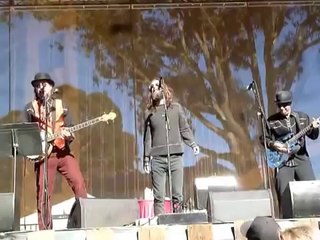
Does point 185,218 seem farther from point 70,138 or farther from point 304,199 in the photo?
point 70,138

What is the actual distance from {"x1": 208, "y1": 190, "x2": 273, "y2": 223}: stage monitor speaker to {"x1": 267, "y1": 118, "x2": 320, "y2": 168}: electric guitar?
110 cm

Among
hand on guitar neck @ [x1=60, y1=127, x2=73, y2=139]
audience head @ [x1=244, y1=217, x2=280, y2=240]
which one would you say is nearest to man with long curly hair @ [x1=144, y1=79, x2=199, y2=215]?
hand on guitar neck @ [x1=60, y1=127, x2=73, y2=139]

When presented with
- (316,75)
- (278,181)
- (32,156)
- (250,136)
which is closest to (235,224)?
(278,181)

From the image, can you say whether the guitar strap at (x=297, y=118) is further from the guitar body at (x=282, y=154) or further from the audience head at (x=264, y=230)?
the audience head at (x=264, y=230)

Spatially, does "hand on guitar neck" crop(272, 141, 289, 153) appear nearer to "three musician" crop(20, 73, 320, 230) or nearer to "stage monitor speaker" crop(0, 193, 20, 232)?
"three musician" crop(20, 73, 320, 230)

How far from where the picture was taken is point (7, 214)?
4441 millimetres

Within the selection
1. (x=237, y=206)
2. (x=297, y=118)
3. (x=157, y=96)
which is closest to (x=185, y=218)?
(x=237, y=206)

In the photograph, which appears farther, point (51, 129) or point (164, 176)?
point (51, 129)

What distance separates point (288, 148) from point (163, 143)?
3.65ft

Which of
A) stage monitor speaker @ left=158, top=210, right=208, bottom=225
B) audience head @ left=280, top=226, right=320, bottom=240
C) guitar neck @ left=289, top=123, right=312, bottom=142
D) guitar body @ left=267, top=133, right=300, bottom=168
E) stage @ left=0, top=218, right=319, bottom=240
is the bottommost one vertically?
audience head @ left=280, top=226, right=320, bottom=240

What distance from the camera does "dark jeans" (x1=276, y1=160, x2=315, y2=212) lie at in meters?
5.54

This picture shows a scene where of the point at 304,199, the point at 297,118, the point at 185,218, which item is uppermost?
the point at 297,118

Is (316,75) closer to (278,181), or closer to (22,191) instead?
(278,181)

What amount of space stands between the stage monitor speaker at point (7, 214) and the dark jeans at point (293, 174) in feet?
7.58
